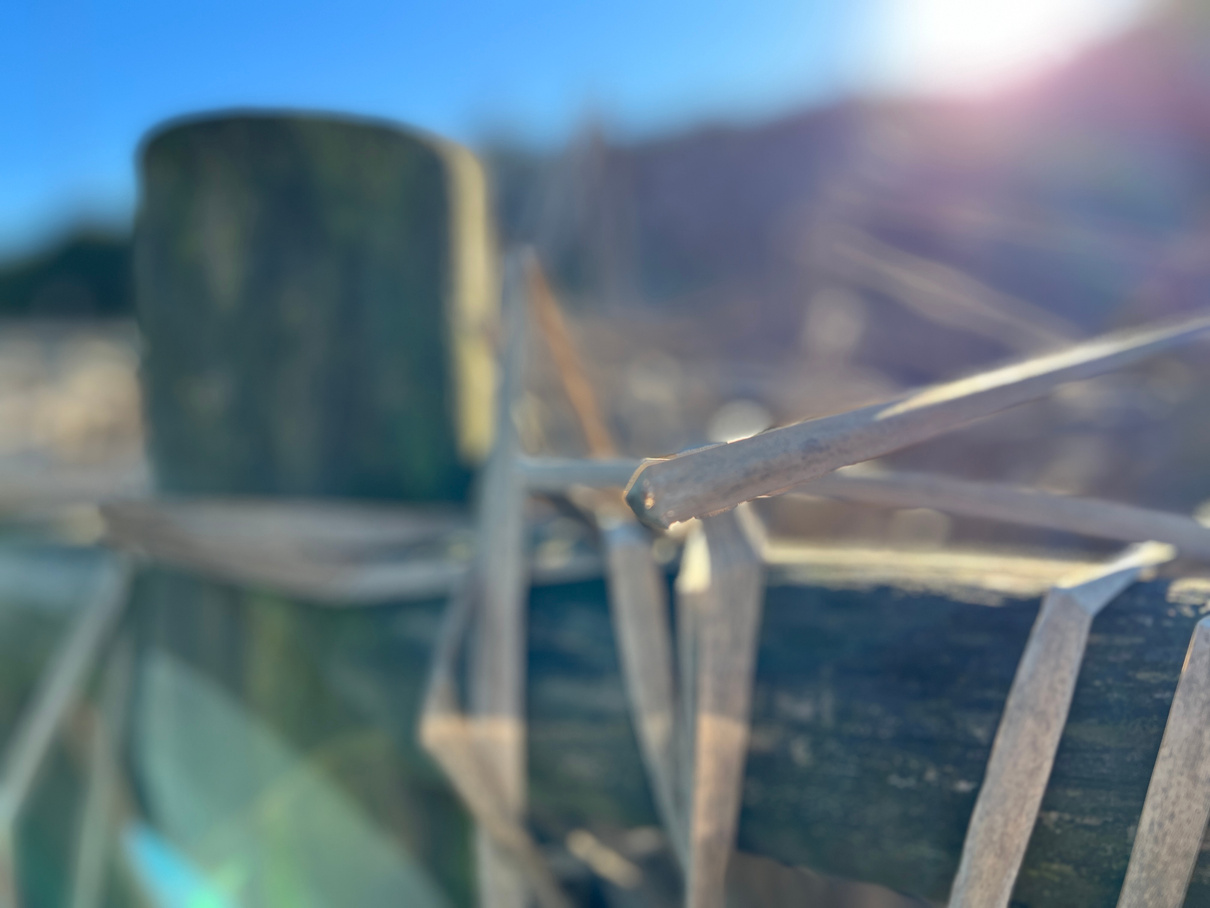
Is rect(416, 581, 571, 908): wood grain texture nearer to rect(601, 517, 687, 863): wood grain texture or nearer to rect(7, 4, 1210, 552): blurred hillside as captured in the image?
rect(601, 517, 687, 863): wood grain texture

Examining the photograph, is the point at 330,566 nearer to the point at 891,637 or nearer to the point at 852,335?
the point at 891,637

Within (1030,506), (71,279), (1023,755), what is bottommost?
(1023,755)

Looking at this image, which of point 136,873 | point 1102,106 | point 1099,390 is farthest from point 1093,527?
point 1102,106

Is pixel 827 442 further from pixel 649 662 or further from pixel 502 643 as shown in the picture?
pixel 502 643

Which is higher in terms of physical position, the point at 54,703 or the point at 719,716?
the point at 719,716

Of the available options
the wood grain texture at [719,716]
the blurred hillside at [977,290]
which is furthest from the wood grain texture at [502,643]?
the blurred hillside at [977,290]

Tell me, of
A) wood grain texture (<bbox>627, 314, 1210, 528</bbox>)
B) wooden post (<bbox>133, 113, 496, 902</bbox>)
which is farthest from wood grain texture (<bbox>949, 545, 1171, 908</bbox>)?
wooden post (<bbox>133, 113, 496, 902</bbox>)

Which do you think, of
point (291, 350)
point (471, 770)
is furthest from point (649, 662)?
point (291, 350)
